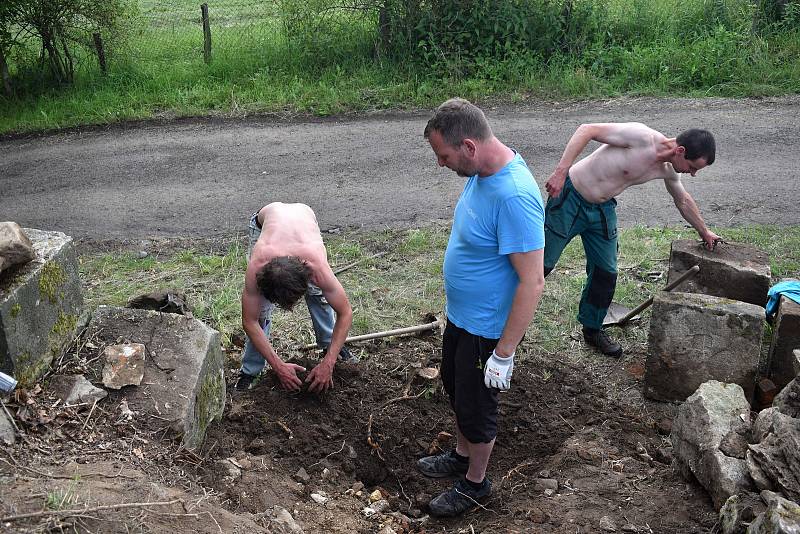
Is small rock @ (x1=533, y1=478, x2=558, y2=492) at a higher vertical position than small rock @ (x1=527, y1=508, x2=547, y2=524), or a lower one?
lower

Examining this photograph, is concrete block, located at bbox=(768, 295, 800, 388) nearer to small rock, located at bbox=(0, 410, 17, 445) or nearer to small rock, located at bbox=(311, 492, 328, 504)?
small rock, located at bbox=(311, 492, 328, 504)

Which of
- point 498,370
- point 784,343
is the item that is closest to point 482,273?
point 498,370

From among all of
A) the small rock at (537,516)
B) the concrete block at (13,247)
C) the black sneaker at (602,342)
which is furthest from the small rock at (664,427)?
the concrete block at (13,247)

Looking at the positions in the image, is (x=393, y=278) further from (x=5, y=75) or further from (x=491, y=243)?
(x=5, y=75)

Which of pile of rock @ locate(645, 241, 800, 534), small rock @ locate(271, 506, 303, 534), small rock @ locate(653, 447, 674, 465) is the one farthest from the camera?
small rock @ locate(653, 447, 674, 465)

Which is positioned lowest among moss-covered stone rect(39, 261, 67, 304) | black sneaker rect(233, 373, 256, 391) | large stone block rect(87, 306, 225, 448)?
black sneaker rect(233, 373, 256, 391)

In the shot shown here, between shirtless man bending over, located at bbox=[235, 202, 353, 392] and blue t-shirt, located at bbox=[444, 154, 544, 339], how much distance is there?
91 centimetres

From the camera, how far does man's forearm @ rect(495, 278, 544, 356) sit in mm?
3721

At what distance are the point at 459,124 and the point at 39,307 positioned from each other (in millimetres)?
2460

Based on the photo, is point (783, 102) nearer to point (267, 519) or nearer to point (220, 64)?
point (220, 64)

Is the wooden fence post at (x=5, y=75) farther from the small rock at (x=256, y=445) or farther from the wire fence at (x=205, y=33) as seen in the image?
the small rock at (x=256, y=445)

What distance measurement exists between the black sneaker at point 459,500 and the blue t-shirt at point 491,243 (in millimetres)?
944

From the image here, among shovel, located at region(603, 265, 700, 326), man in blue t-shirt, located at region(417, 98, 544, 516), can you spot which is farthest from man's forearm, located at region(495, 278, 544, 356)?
shovel, located at region(603, 265, 700, 326)

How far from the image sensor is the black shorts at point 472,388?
4.05 meters
